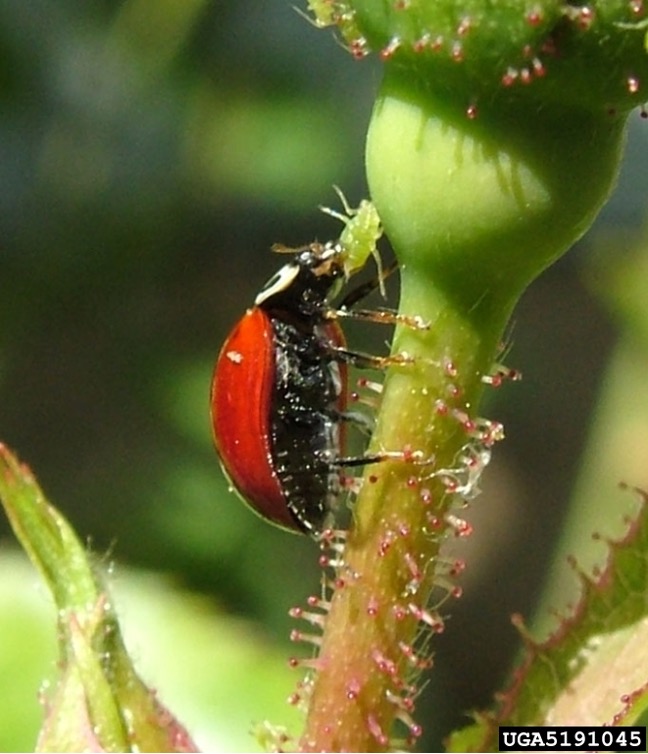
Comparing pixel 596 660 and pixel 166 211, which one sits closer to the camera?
pixel 596 660

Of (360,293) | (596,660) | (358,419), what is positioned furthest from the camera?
(360,293)

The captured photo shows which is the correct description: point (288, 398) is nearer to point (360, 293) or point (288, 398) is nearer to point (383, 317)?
point (360, 293)

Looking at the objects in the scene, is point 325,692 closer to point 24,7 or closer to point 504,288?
point 504,288

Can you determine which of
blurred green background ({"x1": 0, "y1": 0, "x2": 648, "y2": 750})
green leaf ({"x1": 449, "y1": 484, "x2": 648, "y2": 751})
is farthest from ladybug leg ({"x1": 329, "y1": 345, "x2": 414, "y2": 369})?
blurred green background ({"x1": 0, "y1": 0, "x2": 648, "y2": 750})

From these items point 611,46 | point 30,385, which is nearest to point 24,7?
point 30,385

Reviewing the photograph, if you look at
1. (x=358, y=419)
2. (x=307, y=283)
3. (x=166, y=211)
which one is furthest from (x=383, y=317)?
(x=166, y=211)
